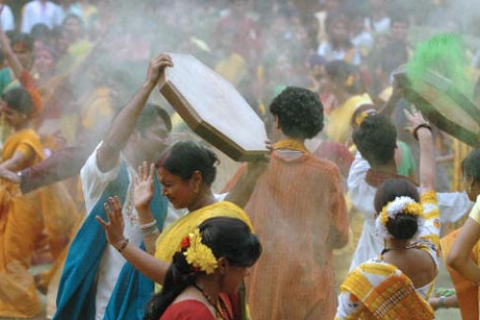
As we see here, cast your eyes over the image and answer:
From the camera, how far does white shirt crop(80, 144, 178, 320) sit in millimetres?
4918

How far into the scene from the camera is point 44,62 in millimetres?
11234

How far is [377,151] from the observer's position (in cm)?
564

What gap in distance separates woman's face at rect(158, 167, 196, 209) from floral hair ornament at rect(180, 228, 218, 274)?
74 cm

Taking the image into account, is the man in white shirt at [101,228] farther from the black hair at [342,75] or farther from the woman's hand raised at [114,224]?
the black hair at [342,75]

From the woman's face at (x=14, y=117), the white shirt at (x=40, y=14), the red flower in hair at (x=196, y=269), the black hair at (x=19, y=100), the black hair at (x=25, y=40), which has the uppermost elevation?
the red flower in hair at (x=196, y=269)

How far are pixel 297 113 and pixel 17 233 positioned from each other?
3.43m

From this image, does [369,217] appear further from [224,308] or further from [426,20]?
[426,20]

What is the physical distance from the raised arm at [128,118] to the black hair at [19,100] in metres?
3.48

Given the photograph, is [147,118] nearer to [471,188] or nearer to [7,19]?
[471,188]

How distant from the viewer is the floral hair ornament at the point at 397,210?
425cm

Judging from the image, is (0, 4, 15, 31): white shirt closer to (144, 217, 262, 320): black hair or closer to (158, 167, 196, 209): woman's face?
(158, 167, 196, 209): woman's face

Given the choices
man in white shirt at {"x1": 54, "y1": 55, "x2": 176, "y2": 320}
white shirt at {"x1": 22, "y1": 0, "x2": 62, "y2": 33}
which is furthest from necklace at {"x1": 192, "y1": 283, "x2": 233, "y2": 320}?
white shirt at {"x1": 22, "y1": 0, "x2": 62, "y2": 33}

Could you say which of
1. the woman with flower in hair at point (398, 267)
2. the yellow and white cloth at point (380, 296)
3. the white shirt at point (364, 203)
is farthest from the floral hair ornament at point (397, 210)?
the white shirt at point (364, 203)

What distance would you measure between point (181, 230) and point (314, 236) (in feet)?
3.62
